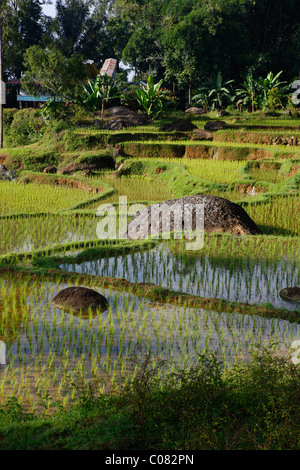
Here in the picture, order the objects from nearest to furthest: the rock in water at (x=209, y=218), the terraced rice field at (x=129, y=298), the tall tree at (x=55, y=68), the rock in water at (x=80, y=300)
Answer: the terraced rice field at (x=129, y=298)
the rock in water at (x=80, y=300)
the rock in water at (x=209, y=218)
the tall tree at (x=55, y=68)

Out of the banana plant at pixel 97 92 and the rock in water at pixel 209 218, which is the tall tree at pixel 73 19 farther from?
the rock in water at pixel 209 218

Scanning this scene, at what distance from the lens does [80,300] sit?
4102 mm

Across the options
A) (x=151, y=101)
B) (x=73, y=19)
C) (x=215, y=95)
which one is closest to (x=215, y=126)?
(x=151, y=101)

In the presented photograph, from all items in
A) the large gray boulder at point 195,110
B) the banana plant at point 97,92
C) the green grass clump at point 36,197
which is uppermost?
the banana plant at point 97,92

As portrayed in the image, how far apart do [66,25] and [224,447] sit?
33903mm

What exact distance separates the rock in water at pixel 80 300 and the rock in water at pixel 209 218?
7.82ft

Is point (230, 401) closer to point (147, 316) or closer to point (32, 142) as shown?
point (147, 316)

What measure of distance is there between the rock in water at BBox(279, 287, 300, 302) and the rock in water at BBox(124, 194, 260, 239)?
2.03 metres

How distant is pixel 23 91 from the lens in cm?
2691

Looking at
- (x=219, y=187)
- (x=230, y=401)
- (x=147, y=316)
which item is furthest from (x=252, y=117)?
(x=230, y=401)

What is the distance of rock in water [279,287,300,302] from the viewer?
4289mm

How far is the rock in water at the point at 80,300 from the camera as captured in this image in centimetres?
407

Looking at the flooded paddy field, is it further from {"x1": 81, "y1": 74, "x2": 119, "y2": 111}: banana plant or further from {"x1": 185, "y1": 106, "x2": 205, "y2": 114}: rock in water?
{"x1": 185, "y1": 106, "x2": 205, "y2": 114}: rock in water

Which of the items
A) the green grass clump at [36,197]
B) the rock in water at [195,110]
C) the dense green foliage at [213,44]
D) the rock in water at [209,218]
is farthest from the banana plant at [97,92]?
the rock in water at [209,218]
